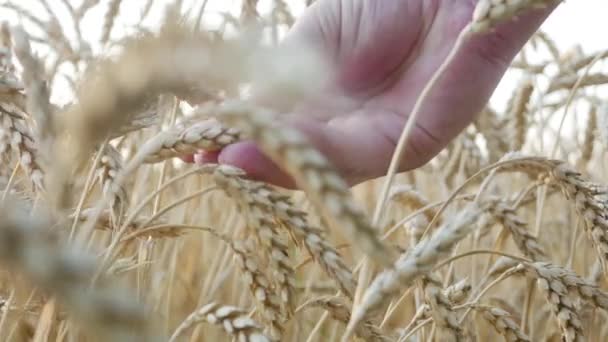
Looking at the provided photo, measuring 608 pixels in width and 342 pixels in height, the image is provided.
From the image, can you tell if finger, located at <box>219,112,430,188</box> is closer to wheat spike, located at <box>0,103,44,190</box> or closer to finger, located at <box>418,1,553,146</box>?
finger, located at <box>418,1,553,146</box>

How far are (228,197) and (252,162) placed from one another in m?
0.06

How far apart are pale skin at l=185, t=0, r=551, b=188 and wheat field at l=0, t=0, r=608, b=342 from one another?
0.34 feet

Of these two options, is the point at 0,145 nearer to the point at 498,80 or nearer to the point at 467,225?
the point at 467,225

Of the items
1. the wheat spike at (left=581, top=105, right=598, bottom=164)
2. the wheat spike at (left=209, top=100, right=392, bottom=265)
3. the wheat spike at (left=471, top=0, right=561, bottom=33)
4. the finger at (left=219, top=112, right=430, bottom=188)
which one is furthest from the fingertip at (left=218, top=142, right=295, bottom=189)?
the wheat spike at (left=581, top=105, right=598, bottom=164)

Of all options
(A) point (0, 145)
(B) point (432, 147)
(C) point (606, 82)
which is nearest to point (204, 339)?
(B) point (432, 147)

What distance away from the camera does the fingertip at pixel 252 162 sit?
962mm

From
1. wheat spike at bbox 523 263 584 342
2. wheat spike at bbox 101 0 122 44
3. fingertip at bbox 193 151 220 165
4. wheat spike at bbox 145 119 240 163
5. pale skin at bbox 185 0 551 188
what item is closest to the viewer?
wheat spike at bbox 145 119 240 163

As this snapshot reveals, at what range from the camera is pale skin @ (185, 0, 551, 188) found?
3.93 feet

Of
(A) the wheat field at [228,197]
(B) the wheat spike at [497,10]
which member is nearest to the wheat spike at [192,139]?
(A) the wheat field at [228,197]

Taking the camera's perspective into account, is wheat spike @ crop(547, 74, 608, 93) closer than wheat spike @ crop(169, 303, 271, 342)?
No

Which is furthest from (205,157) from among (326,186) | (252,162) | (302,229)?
(326,186)

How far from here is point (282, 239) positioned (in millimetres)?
798

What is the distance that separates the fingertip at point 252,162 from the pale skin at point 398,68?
0.48ft

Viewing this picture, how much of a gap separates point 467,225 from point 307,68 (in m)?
0.29
